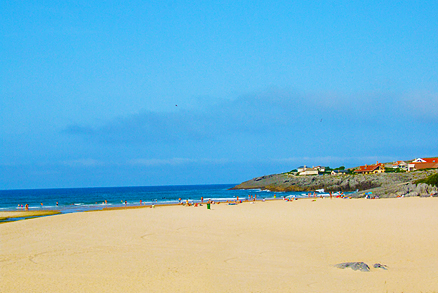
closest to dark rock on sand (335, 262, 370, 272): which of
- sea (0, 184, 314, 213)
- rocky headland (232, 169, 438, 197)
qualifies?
sea (0, 184, 314, 213)

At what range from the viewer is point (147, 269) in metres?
12.1

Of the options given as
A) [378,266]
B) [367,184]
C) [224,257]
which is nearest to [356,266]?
[378,266]

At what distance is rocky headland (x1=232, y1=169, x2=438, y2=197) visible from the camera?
166ft

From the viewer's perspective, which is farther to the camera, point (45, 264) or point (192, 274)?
point (45, 264)

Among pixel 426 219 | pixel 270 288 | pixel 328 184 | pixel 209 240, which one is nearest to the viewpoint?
pixel 270 288

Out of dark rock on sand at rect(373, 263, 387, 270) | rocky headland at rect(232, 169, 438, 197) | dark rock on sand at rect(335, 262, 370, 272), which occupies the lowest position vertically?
dark rock on sand at rect(373, 263, 387, 270)

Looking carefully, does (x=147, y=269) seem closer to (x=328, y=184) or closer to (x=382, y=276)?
(x=382, y=276)

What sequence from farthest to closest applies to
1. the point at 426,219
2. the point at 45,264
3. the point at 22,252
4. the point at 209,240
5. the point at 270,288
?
1. the point at 426,219
2. the point at 209,240
3. the point at 22,252
4. the point at 45,264
5. the point at 270,288

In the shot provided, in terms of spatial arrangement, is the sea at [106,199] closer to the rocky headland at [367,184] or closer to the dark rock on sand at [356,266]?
the rocky headland at [367,184]

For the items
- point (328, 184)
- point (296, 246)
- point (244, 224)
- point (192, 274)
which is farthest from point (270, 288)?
point (328, 184)

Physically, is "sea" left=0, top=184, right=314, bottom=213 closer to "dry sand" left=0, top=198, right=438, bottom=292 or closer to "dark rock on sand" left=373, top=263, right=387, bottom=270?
"dry sand" left=0, top=198, right=438, bottom=292

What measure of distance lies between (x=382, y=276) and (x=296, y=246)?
5.33 m

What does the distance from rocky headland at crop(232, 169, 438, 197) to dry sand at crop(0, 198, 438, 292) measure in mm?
30996

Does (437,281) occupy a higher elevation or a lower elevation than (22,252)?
lower
